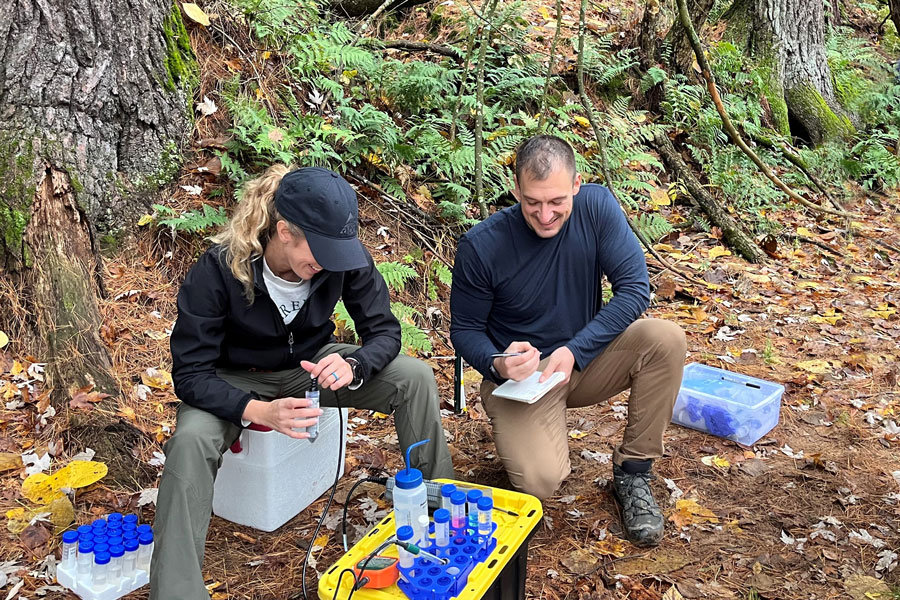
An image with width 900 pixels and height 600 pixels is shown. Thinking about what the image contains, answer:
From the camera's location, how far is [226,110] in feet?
16.8

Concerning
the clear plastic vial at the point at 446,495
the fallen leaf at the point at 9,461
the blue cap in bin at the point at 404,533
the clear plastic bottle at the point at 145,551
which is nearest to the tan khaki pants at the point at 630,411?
the clear plastic vial at the point at 446,495

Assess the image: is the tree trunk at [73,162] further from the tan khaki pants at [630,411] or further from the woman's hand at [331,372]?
the tan khaki pants at [630,411]

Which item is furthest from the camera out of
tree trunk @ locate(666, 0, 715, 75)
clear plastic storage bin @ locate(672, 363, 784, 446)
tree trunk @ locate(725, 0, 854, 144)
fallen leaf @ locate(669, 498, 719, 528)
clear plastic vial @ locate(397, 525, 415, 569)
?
tree trunk @ locate(725, 0, 854, 144)

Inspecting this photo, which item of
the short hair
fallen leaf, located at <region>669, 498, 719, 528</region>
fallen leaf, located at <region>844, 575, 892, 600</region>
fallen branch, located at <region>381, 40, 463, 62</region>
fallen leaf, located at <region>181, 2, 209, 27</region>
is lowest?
fallen leaf, located at <region>669, 498, 719, 528</region>

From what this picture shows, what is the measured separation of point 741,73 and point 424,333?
5.62 metres

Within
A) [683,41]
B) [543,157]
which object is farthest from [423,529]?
[683,41]

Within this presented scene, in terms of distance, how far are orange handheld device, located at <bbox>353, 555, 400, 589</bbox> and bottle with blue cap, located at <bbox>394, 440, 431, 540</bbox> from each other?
0.55 ft

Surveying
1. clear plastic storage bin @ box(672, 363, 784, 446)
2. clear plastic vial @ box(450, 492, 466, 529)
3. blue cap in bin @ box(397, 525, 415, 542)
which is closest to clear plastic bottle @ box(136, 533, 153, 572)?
blue cap in bin @ box(397, 525, 415, 542)

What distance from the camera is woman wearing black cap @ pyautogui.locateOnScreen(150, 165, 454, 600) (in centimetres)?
263

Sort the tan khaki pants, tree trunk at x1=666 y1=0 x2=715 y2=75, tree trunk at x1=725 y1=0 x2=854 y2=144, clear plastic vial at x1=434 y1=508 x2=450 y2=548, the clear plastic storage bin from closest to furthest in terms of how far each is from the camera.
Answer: clear plastic vial at x1=434 y1=508 x2=450 y2=548 → the tan khaki pants → the clear plastic storage bin → tree trunk at x1=666 y1=0 x2=715 y2=75 → tree trunk at x1=725 y1=0 x2=854 y2=144

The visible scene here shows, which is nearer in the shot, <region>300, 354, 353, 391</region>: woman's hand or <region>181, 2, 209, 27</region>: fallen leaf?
<region>300, 354, 353, 391</region>: woman's hand

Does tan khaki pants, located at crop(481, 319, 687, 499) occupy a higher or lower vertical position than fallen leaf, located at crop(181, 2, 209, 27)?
lower

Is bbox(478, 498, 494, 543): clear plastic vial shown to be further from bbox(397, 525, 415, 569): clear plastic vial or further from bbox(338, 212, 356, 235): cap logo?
bbox(338, 212, 356, 235): cap logo

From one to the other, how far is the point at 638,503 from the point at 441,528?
1.08 meters
